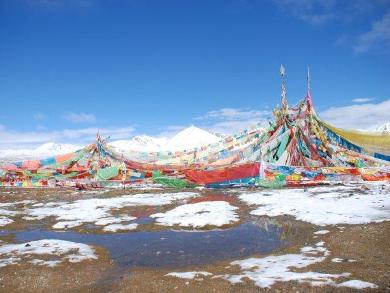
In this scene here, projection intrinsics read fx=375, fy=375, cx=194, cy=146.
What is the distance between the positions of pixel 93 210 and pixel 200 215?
335 inches

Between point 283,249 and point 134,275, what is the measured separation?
19.5 feet

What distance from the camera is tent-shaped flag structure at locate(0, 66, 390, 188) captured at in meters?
37.9

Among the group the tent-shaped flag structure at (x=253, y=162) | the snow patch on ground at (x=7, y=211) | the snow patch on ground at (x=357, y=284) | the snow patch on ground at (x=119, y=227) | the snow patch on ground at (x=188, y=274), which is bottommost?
the snow patch on ground at (x=188, y=274)

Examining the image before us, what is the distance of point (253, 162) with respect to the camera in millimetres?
38750

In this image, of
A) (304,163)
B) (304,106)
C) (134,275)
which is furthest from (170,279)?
(304,106)

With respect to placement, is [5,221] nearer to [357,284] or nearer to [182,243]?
[182,243]

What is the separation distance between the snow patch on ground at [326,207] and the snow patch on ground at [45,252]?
36.2 ft

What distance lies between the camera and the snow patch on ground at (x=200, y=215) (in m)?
20.4

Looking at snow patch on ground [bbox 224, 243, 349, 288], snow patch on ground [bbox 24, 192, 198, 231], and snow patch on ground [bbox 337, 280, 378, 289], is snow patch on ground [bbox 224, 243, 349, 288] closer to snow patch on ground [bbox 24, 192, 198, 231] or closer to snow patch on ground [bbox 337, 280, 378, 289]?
snow patch on ground [bbox 337, 280, 378, 289]

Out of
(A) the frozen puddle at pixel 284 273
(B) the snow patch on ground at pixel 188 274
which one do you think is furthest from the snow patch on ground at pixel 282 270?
(B) the snow patch on ground at pixel 188 274

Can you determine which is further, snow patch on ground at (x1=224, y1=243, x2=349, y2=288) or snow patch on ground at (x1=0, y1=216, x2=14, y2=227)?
snow patch on ground at (x1=0, y1=216, x2=14, y2=227)

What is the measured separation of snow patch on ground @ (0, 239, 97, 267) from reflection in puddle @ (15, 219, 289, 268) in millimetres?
1153

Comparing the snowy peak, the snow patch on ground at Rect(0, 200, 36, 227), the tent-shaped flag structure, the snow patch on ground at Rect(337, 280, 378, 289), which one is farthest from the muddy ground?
the snowy peak

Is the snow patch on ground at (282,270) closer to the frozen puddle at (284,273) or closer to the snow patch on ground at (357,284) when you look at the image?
the frozen puddle at (284,273)
